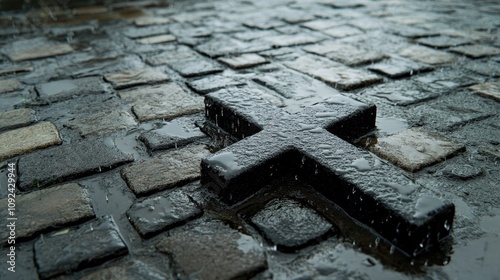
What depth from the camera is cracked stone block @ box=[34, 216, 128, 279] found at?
60.9 inches

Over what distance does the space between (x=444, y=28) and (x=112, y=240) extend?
175 inches

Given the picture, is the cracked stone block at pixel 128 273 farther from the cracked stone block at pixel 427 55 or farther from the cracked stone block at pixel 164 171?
the cracked stone block at pixel 427 55

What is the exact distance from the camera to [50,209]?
1862mm

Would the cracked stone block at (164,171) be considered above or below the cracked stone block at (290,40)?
below

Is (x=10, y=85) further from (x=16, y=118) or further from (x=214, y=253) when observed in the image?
(x=214, y=253)

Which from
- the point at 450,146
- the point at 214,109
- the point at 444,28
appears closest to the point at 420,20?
the point at 444,28

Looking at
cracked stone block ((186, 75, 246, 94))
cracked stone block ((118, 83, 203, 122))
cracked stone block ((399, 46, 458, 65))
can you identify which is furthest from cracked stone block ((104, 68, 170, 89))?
cracked stone block ((399, 46, 458, 65))

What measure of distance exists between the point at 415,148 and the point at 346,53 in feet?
5.93

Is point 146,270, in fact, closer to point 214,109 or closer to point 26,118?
point 214,109

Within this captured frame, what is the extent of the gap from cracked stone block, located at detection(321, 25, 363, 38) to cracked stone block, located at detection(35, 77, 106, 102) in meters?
2.53

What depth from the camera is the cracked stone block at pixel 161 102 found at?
279 cm

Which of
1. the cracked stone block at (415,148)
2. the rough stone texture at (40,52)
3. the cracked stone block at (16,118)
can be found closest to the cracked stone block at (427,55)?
the cracked stone block at (415,148)

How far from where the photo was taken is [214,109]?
2.56 m

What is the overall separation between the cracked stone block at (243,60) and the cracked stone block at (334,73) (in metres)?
0.27
